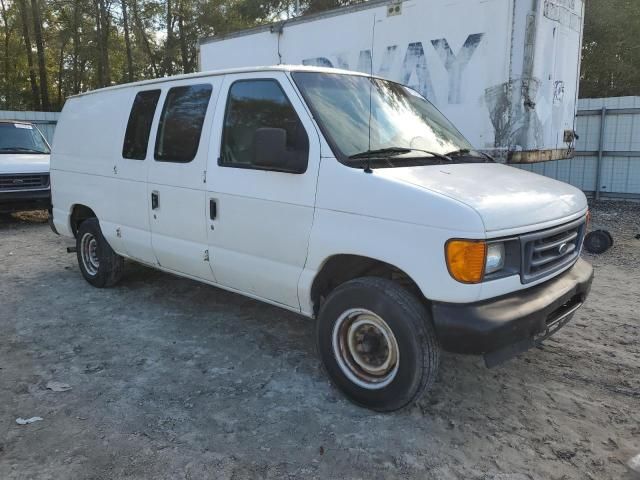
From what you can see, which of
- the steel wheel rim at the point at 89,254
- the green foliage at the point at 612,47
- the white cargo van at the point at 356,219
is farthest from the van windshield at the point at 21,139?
the green foliage at the point at 612,47

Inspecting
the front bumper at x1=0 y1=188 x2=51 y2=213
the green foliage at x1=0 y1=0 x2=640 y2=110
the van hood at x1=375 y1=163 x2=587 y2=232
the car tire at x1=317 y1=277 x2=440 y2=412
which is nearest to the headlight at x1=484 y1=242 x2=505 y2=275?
the van hood at x1=375 y1=163 x2=587 y2=232

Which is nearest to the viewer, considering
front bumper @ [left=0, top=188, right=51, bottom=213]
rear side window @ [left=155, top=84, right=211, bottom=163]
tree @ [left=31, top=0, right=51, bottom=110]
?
rear side window @ [left=155, top=84, right=211, bottom=163]

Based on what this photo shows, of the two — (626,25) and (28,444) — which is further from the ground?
(626,25)

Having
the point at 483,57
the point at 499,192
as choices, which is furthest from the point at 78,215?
the point at 483,57

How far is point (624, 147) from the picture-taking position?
11500 millimetres

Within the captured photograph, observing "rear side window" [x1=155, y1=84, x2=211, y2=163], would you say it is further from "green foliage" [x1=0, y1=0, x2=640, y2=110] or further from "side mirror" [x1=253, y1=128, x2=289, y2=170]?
"green foliage" [x1=0, y1=0, x2=640, y2=110]

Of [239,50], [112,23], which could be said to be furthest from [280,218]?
[112,23]

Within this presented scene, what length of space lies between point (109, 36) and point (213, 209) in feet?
98.7

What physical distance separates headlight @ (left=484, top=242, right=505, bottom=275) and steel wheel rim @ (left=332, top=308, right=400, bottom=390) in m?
0.69

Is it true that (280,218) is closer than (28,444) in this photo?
No

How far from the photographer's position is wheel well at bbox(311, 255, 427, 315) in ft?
11.0

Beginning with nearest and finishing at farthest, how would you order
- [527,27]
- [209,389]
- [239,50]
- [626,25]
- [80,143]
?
1. [209,389]
2. [80,143]
3. [527,27]
4. [239,50]
5. [626,25]

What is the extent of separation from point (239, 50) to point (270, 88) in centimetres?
697

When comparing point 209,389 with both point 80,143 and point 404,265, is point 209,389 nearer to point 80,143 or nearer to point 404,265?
point 404,265
